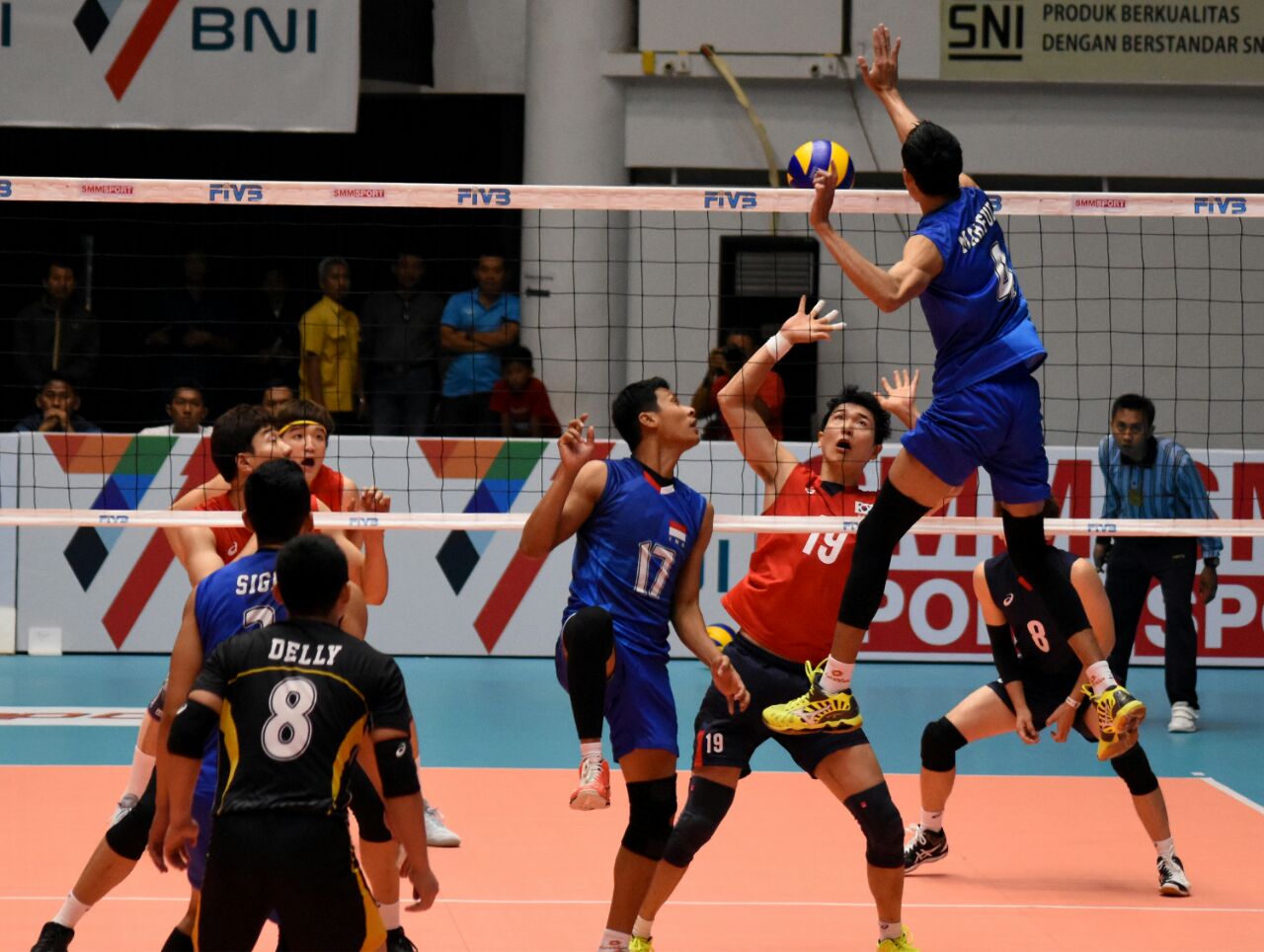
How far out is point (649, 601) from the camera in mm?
5348

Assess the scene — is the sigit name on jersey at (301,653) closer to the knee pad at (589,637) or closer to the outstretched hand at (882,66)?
the knee pad at (589,637)

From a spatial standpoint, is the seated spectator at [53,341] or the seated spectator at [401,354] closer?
the seated spectator at [53,341]

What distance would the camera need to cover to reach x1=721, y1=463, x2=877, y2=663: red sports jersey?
5605mm

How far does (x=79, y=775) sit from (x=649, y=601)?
3936 mm

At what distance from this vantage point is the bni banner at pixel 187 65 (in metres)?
12.7

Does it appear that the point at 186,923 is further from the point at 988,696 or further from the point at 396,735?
the point at 988,696

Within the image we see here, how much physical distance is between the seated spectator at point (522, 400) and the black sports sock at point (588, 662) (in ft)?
21.0

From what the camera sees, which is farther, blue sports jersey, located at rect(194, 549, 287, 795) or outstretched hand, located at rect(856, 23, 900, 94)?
outstretched hand, located at rect(856, 23, 900, 94)

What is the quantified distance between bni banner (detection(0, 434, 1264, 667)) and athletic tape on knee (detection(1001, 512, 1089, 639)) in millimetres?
5263

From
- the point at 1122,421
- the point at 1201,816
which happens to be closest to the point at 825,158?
the point at 1201,816

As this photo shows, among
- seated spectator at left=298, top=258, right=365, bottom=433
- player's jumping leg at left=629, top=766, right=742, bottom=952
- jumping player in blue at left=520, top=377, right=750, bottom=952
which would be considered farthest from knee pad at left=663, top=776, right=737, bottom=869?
seated spectator at left=298, top=258, right=365, bottom=433

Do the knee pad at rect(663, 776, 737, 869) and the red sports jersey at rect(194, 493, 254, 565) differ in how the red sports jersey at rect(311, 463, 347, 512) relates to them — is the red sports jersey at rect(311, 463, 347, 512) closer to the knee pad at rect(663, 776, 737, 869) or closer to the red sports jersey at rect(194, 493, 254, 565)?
the red sports jersey at rect(194, 493, 254, 565)

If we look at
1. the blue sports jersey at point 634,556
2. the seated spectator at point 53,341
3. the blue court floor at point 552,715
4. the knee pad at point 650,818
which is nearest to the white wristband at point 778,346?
the blue sports jersey at point 634,556

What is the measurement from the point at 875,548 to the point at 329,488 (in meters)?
2.26
